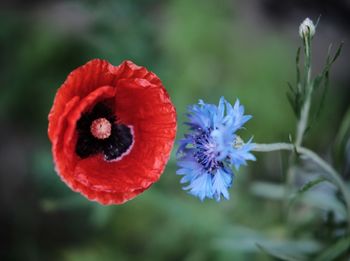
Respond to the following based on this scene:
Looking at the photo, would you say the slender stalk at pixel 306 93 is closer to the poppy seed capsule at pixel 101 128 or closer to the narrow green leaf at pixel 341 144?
the narrow green leaf at pixel 341 144

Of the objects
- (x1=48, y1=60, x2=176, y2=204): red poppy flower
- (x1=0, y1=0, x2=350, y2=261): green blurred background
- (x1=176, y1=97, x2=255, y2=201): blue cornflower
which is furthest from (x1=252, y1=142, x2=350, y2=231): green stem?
(x1=0, y1=0, x2=350, y2=261): green blurred background

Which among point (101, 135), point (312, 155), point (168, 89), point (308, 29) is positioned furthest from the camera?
point (168, 89)

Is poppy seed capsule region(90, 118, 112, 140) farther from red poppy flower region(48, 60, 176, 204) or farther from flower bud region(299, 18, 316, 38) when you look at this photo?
flower bud region(299, 18, 316, 38)

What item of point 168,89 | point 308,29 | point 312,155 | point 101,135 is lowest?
point 101,135

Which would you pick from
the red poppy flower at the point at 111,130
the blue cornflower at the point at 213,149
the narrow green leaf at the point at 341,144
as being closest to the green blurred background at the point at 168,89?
the narrow green leaf at the point at 341,144

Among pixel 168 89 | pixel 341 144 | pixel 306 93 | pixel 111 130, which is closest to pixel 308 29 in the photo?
pixel 306 93

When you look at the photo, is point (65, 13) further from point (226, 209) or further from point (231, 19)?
point (226, 209)

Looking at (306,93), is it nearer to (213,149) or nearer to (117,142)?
(213,149)
